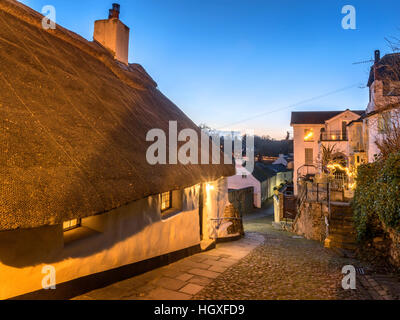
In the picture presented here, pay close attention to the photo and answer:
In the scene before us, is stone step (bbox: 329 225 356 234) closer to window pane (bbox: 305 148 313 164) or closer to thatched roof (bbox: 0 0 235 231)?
thatched roof (bbox: 0 0 235 231)

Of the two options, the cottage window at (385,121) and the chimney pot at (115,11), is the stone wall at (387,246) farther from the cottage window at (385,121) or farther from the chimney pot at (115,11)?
the chimney pot at (115,11)

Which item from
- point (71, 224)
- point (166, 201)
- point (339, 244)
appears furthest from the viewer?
point (339, 244)

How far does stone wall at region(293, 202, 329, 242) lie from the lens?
1278 centimetres

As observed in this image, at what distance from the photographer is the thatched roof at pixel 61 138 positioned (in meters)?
2.28

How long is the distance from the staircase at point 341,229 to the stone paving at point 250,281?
2.52m

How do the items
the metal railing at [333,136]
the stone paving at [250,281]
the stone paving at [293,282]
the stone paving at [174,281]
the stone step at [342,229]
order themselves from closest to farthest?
the stone paving at [174,281] < the stone paving at [250,281] < the stone paving at [293,282] < the stone step at [342,229] < the metal railing at [333,136]

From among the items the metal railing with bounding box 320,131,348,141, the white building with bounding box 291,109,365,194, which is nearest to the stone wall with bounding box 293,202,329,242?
the white building with bounding box 291,109,365,194

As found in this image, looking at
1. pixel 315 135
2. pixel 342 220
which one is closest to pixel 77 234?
pixel 342 220

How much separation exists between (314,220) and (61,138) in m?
13.5

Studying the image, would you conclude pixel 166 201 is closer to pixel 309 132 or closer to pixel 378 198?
pixel 378 198

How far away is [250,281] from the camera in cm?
495

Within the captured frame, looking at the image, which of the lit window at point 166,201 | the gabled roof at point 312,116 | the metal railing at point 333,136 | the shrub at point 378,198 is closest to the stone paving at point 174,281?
the lit window at point 166,201
